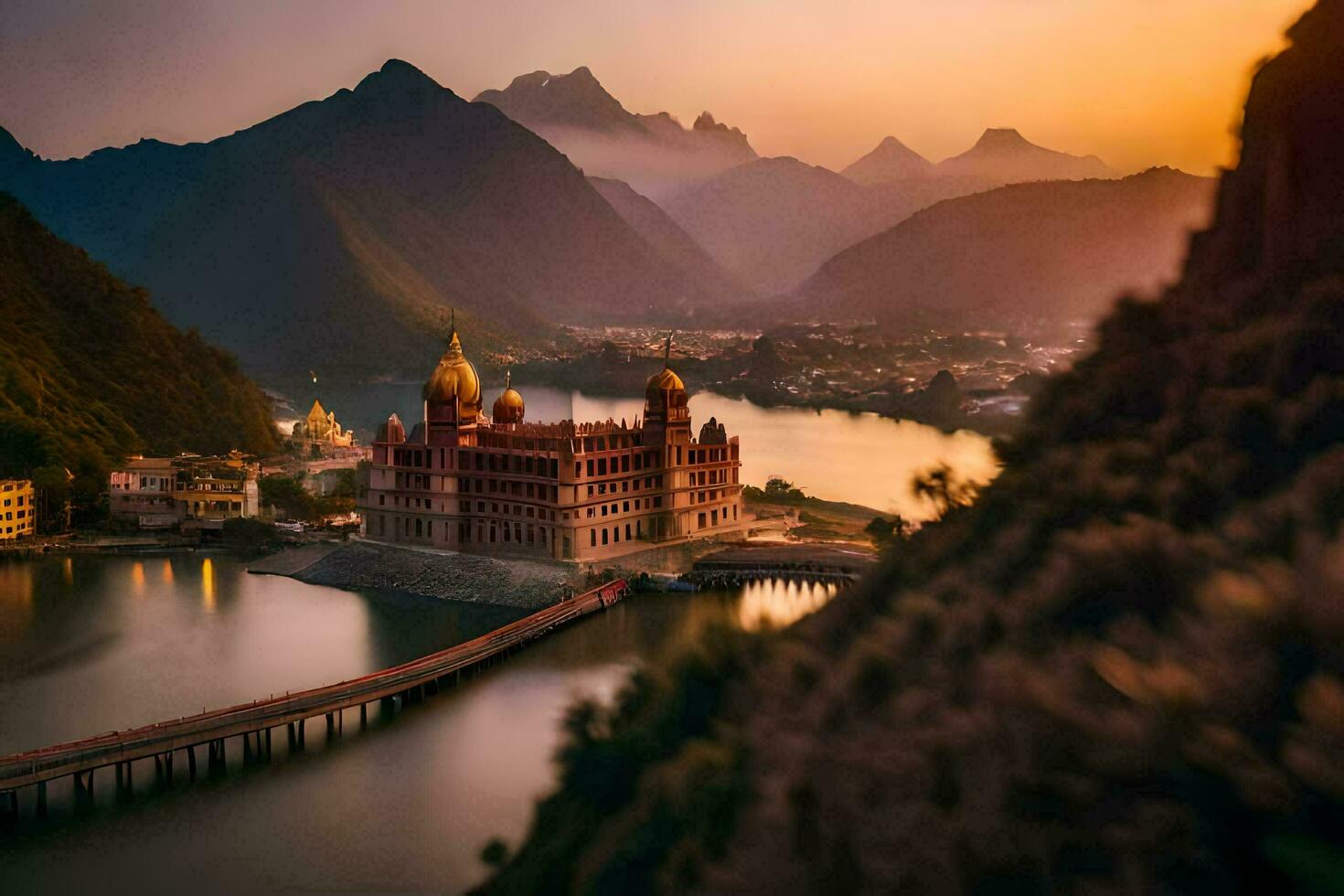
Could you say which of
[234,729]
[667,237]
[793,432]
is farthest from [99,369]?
[667,237]

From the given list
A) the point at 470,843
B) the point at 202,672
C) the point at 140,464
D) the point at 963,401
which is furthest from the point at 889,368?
the point at 470,843

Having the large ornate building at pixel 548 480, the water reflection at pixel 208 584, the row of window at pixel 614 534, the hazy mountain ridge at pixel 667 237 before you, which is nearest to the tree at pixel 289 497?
the water reflection at pixel 208 584

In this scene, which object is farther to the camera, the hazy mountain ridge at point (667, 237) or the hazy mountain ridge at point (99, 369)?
the hazy mountain ridge at point (667, 237)

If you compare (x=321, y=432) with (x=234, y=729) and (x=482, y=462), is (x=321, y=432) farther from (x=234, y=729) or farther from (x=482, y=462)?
(x=234, y=729)

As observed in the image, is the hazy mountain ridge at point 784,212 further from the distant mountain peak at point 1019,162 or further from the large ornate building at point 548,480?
the large ornate building at point 548,480

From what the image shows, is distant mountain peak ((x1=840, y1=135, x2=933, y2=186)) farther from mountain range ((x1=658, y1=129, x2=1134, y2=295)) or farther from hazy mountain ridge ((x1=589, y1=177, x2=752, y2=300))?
hazy mountain ridge ((x1=589, y1=177, x2=752, y2=300))

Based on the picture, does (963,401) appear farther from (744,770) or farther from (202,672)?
(744,770)

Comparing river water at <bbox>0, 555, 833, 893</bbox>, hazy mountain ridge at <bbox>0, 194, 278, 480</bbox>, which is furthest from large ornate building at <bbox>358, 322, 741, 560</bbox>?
hazy mountain ridge at <bbox>0, 194, 278, 480</bbox>
